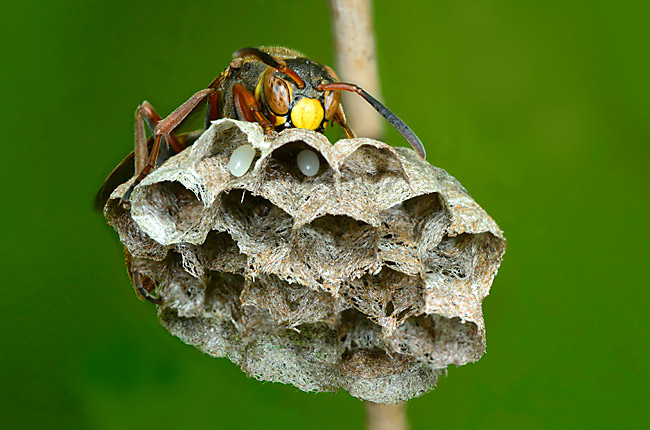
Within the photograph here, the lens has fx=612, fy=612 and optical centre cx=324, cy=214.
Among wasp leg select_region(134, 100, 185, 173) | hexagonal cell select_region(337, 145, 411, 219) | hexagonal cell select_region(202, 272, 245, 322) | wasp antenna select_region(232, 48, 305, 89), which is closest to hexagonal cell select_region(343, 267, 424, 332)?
hexagonal cell select_region(337, 145, 411, 219)

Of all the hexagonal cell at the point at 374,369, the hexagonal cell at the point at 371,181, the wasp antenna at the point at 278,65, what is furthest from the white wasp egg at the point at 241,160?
the hexagonal cell at the point at 374,369

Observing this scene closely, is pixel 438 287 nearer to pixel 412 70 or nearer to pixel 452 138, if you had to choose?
pixel 452 138

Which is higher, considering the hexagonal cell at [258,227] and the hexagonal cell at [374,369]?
the hexagonal cell at [258,227]

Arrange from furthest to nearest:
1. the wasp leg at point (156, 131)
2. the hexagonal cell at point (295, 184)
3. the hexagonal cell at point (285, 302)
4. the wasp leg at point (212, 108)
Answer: the wasp leg at point (212, 108)
the wasp leg at point (156, 131)
the hexagonal cell at point (285, 302)
the hexagonal cell at point (295, 184)

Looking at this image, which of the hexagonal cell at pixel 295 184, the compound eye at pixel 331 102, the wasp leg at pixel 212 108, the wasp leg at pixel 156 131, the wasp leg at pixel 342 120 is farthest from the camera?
the wasp leg at pixel 342 120

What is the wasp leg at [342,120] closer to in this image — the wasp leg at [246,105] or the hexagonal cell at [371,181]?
the wasp leg at [246,105]

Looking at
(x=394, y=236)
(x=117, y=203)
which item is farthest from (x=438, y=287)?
(x=117, y=203)

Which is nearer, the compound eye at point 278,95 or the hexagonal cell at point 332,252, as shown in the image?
the hexagonal cell at point 332,252
